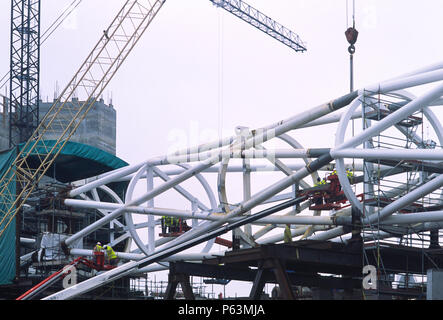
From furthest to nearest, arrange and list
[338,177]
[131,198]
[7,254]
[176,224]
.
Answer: [7,254] → [176,224] → [131,198] → [338,177]

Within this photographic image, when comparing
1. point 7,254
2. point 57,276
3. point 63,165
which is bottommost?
point 57,276

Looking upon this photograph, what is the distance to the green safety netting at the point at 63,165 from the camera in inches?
2498

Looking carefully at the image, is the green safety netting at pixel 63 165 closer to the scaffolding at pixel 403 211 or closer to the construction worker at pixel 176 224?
the construction worker at pixel 176 224

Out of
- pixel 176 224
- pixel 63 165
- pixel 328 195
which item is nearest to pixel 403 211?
pixel 328 195

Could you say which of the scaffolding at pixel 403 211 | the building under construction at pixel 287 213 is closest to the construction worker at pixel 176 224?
the building under construction at pixel 287 213

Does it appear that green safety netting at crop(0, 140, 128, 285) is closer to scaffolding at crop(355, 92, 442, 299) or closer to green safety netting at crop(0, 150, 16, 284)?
green safety netting at crop(0, 150, 16, 284)

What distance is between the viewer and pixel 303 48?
5723 inches

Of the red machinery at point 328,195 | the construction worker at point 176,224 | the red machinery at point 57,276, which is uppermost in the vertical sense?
the red machinery at point 328,195

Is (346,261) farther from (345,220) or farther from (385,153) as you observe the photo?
(385,153)

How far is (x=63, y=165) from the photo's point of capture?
7388 centimetres

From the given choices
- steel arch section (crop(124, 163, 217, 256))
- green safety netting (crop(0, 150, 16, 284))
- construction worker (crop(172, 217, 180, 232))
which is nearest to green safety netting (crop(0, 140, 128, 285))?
green safety netting (crop(0, 150, 16, 284))

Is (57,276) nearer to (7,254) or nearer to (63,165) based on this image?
(7,254)
